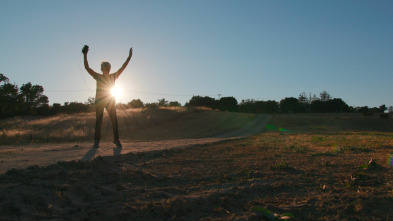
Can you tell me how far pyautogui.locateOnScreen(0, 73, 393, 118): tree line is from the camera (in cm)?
5534

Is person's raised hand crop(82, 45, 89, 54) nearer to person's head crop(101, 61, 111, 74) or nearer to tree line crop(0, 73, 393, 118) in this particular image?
person's head crop(101, 61, 111, 74)

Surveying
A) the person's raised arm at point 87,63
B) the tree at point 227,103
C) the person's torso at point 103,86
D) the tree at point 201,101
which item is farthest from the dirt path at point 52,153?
the tree at point 227,103

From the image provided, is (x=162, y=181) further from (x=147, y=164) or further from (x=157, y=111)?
(x=157, y=111)

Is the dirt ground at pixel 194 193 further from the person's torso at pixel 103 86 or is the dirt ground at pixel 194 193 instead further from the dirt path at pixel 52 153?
the person's torso at pixel 103 86

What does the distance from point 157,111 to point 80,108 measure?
38.2 metres

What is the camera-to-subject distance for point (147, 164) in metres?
4.75

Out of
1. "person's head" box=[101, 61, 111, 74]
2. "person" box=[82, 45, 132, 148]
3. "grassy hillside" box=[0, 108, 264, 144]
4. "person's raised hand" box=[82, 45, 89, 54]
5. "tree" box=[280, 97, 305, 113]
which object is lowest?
"grassy hillside" box=[0, 108, 264, 144]

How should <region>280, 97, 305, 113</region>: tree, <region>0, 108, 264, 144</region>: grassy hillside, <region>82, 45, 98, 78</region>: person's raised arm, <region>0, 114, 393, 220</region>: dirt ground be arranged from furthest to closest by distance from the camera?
<region>280, 97, 305, 113</region>: tree < <region>0, 108, 264, 144</region>: grassy hillside < <region>82, 45, 98, 78</region>: person's raised arm < <region>0, 114, 393, 220</region>: dirt ground

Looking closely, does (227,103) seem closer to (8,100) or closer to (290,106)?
(290,106)

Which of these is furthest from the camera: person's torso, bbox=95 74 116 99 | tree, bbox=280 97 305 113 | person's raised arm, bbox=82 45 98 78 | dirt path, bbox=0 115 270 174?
tree, bbox=280 97 305 113

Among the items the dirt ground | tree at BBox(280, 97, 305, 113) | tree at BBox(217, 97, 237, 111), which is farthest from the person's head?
tree at BBox(217, 97, 237, 111)

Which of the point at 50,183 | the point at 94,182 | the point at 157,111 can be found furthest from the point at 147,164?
the point at 157,111

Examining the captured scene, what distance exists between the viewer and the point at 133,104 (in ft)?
208

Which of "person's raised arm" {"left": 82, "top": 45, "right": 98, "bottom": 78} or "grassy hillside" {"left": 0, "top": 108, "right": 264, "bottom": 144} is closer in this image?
"person's raised arm" {"left": 82, "top": 45, "right": 98, "bottom": 78}
